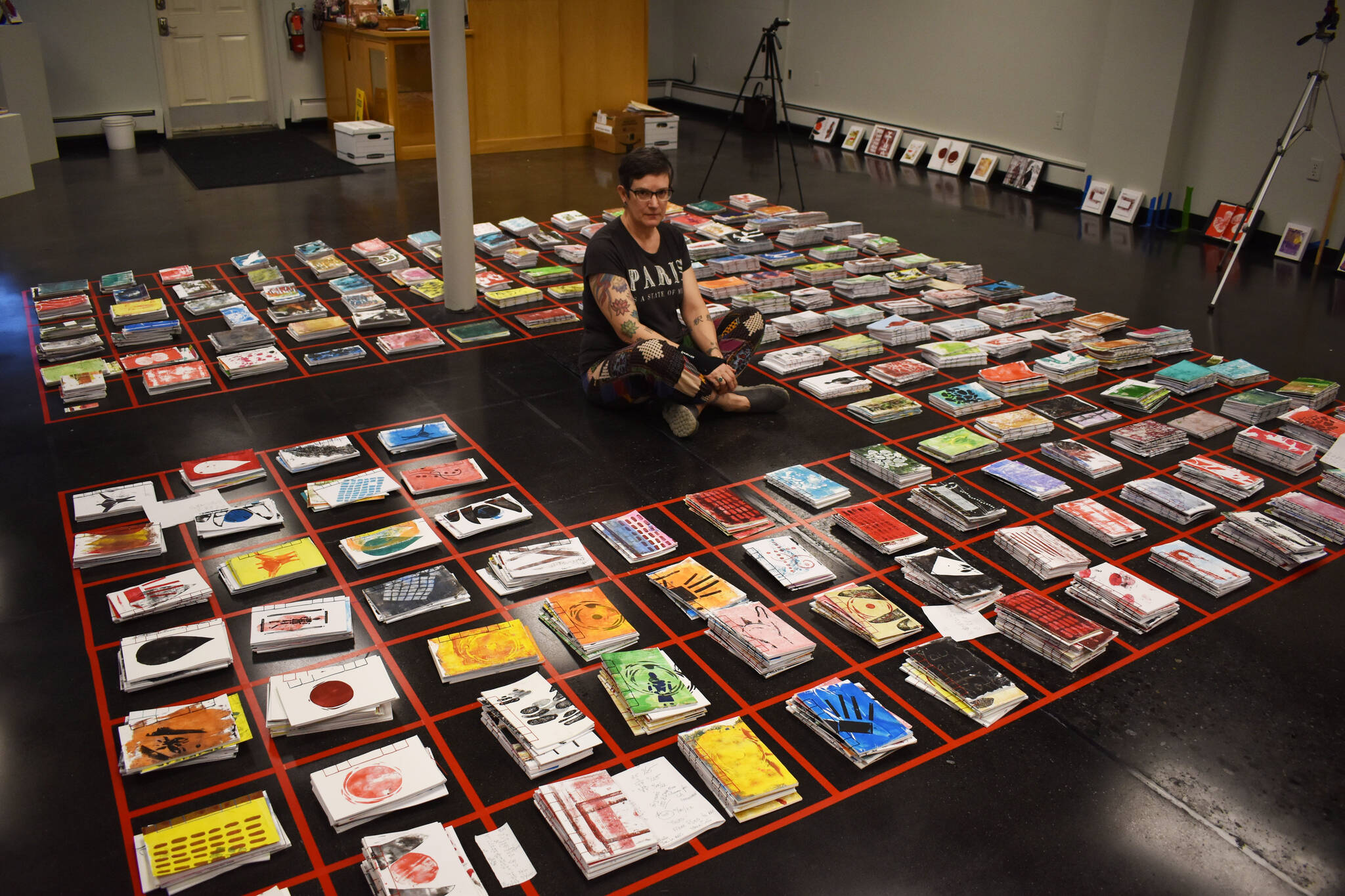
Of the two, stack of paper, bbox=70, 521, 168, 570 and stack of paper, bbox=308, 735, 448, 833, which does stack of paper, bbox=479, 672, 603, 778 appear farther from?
stack of paper, bbox=70, 521, 168, 570

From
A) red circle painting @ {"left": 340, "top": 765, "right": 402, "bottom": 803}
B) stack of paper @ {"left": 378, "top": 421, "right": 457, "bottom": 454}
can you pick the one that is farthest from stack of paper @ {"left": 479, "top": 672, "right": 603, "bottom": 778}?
stack of paper @ {"left": 378, "top": 421, "right": 457, "bottom": 454}

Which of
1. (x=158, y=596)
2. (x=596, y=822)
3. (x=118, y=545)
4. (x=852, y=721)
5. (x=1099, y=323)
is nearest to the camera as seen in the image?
(x=596, y=822)

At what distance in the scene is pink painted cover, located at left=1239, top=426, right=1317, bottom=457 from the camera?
15.1ft

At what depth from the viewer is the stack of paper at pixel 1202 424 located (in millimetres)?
4898

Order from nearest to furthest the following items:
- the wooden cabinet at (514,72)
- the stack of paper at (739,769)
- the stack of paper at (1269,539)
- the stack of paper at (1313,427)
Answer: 1. the stack of paper at (739,769)
2. the stack of paper at (1269,539)
3. the stack of paper at (1313,427)
4. the wooden cabinet at (514,72)

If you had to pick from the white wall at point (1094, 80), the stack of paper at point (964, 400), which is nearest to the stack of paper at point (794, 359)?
the stack of paper at point (964, 400)

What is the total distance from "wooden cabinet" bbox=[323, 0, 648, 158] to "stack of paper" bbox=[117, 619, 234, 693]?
8189 mm

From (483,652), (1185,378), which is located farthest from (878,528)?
(1185,378)

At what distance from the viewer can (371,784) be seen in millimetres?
2730

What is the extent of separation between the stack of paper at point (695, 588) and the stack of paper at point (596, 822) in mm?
872

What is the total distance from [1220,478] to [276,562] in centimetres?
385

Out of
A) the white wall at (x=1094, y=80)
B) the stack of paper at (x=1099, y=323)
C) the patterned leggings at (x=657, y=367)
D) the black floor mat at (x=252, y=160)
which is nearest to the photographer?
the patterned leggings at (x=657, y=367)

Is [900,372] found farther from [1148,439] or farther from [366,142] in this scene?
[366,142]

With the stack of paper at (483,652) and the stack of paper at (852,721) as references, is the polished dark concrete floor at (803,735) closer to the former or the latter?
the stack of paper at (852,721)
